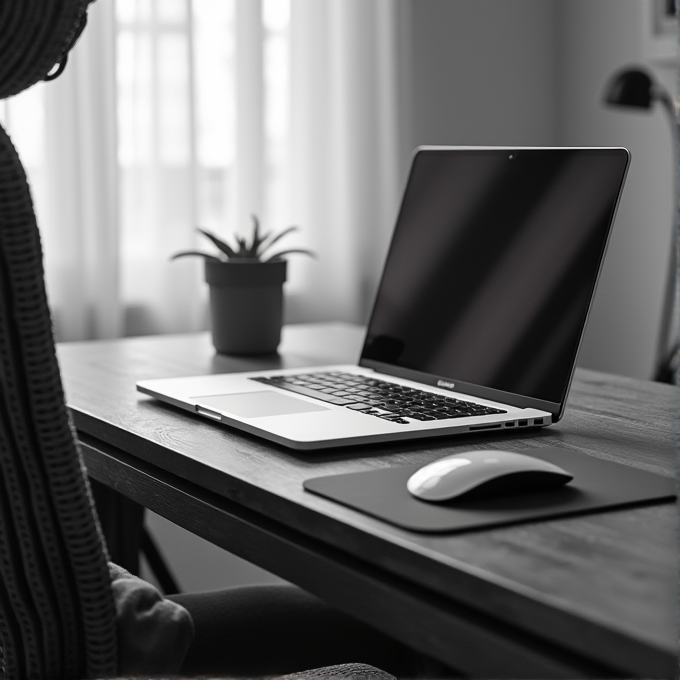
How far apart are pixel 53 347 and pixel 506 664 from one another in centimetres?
33

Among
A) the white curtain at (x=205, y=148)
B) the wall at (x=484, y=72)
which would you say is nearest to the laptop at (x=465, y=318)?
the white curtain at (x=205, y=148)

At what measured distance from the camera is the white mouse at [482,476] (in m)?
0.75

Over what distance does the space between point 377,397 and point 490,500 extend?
38 centimetres

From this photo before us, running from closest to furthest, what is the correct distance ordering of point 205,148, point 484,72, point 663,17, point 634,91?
point 634,91, point 205,148, point 663,17, point 484,72

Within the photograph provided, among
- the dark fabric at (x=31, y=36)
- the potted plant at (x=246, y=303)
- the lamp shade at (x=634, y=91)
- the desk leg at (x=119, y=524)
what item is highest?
the lamp shade at (x=634, y=91)

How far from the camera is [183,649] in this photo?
0.72m

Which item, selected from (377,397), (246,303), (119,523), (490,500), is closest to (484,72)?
(246,303)

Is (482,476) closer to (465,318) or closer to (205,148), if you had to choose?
(465,318)

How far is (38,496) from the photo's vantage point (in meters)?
0.66

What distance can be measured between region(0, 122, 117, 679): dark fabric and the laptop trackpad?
370 mm

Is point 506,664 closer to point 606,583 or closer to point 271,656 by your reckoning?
point 606,583

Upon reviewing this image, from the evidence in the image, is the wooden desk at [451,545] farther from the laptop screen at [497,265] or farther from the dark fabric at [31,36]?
the dark fabric at [31,36]

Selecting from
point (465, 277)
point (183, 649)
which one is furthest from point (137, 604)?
point (465, 277)

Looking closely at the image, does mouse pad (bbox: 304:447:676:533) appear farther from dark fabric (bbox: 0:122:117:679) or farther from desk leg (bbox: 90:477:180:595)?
desk leg (bbox: 90:477:180:595)
